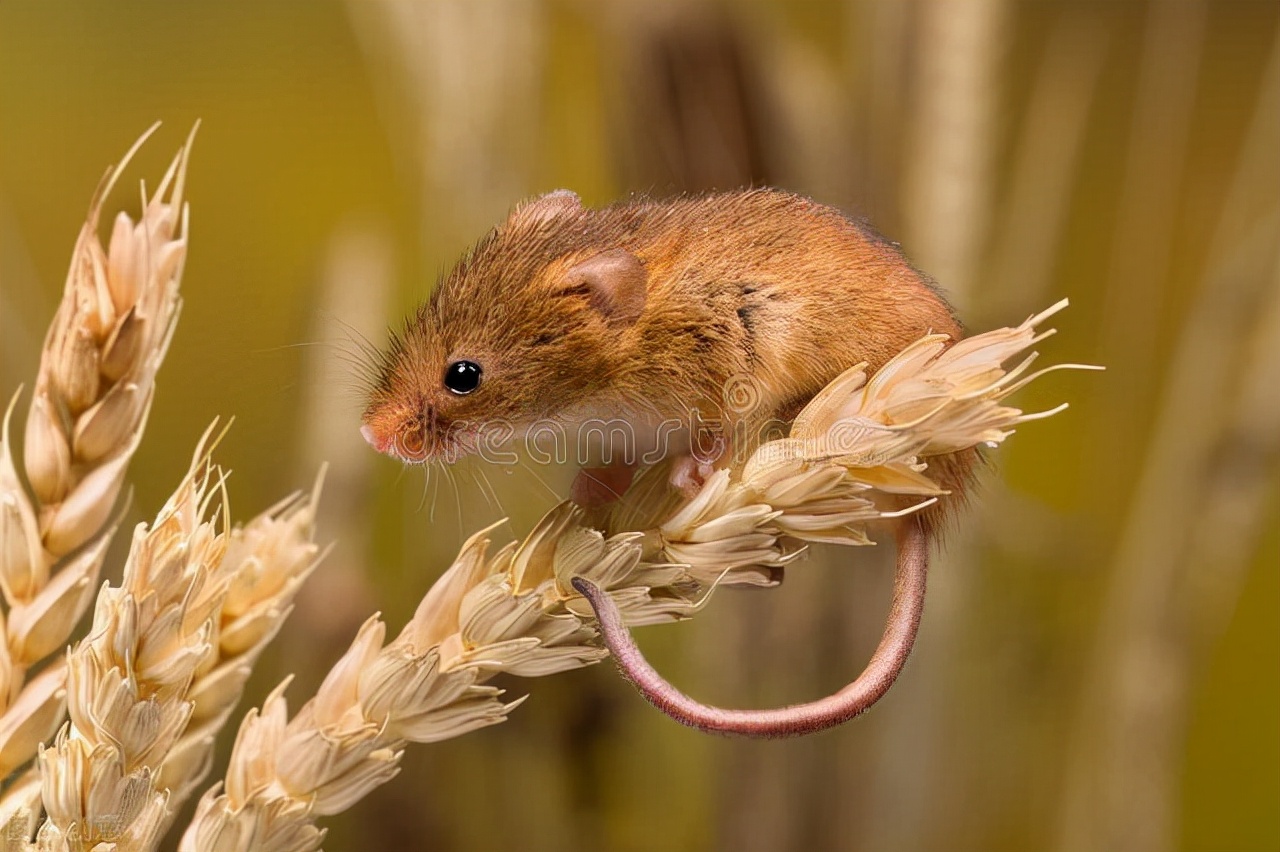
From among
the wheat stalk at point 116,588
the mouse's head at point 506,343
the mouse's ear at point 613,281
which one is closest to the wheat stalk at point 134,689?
the wheat stalk at point 116,588

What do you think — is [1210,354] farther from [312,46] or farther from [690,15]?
[312,46]

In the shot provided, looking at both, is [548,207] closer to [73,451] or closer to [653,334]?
[653,334]

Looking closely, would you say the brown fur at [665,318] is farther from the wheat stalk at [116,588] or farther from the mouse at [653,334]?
the wheat stalk at [116,588]

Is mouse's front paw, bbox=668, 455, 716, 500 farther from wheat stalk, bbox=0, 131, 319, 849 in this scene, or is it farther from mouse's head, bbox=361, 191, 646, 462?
wheat stalk, bbox=0, 131, 319, 849

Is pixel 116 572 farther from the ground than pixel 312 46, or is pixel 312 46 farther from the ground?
pixel 312 46

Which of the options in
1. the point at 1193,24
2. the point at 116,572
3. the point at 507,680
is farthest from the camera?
the point at 1193,24

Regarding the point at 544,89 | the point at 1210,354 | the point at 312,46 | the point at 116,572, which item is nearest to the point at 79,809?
the point at 116,572
